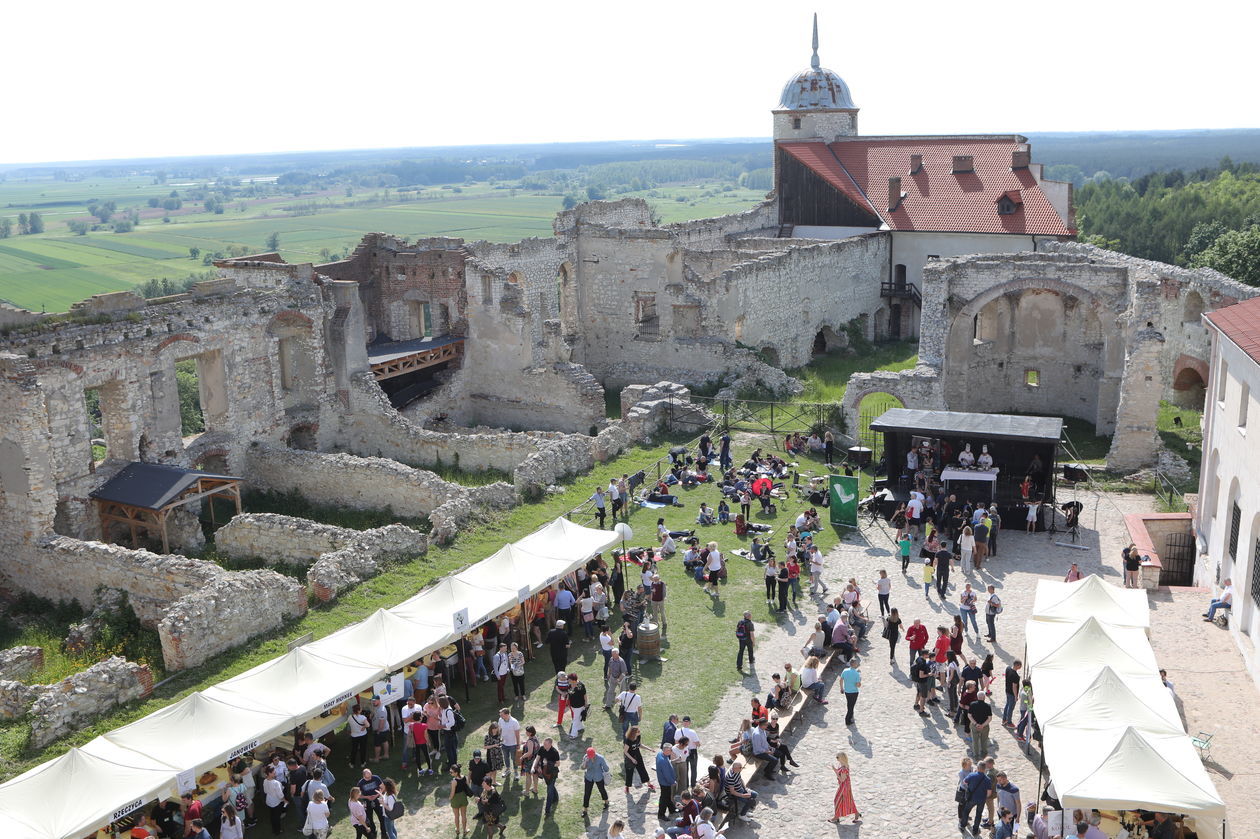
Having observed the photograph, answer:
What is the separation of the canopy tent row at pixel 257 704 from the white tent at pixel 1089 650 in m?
7.99

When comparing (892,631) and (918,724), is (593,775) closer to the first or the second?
(918,724)

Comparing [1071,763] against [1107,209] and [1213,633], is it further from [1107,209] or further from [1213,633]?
[1107,209]

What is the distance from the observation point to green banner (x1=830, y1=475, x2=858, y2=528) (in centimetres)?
2545

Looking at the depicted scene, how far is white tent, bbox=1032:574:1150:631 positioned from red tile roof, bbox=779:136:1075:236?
95.3ft

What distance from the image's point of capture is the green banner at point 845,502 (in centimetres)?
2545

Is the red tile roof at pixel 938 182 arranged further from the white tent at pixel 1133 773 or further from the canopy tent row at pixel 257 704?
the white tent at pixel 1133 773

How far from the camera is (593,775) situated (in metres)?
15.1

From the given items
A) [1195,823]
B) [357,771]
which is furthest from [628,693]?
[1195,823]

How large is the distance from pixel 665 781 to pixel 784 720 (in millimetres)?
2861

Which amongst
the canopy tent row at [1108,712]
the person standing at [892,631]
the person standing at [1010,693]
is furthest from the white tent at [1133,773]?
the person standing at [892,631]

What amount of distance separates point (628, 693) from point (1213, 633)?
10.8 m

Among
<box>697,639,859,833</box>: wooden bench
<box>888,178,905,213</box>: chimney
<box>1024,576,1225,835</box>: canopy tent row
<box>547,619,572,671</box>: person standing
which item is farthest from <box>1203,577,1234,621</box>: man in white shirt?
<box>888,178,905,213</box>: chimney

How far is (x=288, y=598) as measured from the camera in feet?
68.8

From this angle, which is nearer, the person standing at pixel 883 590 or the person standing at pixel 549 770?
the person standing at pixel 549 770
